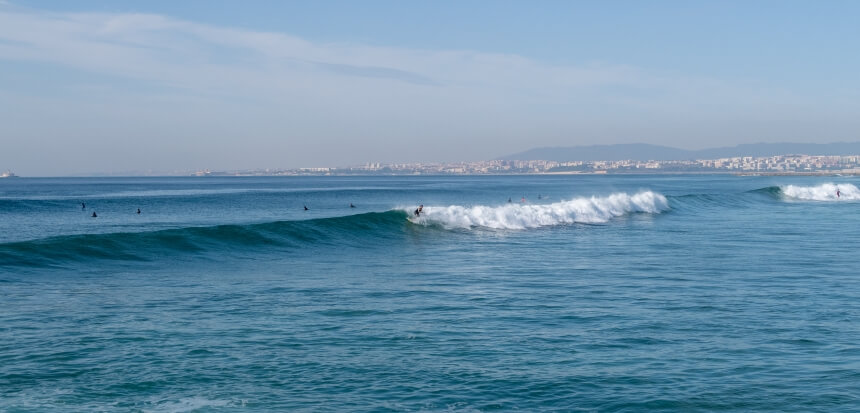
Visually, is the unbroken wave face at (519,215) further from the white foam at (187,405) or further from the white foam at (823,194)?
the white foam at (823,194)

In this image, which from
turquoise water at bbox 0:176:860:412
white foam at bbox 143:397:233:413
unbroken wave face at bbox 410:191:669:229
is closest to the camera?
white foam at bbox 143:397:233:413

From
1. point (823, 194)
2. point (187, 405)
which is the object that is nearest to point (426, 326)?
point (187, 405)

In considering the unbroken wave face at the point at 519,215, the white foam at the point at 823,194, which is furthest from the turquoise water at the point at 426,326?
the white foam at the point at 823,194

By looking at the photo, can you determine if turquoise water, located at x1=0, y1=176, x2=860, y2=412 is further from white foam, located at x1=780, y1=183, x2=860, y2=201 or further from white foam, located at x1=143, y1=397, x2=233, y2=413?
white foam, located at x1=780, y1=183, x2=860, y2=201

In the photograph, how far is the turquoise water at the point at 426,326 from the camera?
37.4 ft

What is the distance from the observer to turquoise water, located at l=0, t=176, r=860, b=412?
37.4ft

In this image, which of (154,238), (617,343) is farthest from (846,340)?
(154,238)

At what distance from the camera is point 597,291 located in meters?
20.0

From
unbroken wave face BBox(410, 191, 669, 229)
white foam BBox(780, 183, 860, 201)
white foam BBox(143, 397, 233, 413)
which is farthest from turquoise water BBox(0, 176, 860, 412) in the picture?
white foam BBox(780, 183, 860, 201)

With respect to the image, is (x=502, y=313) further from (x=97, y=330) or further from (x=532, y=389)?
(x=97, y=330)

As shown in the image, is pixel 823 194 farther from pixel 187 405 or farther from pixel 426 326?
pixel 187 405

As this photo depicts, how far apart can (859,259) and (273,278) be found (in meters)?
18.6

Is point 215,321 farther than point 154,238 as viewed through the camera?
No

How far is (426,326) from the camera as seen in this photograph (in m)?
15.9
